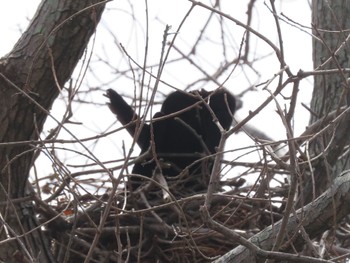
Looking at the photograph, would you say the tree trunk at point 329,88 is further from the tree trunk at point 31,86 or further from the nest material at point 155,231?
the tree trunk at point 31,86

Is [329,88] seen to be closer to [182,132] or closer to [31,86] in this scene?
[182,132]

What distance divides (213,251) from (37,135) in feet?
3.34

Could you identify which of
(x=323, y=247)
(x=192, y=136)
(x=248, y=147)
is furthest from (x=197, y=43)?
(x=248, y=147)

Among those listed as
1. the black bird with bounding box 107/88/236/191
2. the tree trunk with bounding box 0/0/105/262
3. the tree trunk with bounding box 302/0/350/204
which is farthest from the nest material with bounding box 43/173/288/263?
the black bird with bounding box 107/88/236/191

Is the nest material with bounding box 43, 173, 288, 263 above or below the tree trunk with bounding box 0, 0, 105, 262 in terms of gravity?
below

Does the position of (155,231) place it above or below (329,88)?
below

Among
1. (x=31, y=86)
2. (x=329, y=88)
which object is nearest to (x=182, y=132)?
(x=329, y=88)

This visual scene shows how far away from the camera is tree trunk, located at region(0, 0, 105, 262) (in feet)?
13.4

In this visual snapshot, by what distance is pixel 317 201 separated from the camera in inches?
131

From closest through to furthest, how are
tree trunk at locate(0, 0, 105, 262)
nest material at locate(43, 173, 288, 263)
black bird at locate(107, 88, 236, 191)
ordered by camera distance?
1. tree trunk at locate(0, 0, 105, 262)
2. nest material at locate(43, 173, 288, 263)
3. black bird at locate(107, 88, 236, 191)

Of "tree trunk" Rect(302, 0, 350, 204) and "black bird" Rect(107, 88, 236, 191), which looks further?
"black bird" Rect(107, 88, 236, 191)

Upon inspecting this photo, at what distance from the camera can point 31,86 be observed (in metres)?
4.11

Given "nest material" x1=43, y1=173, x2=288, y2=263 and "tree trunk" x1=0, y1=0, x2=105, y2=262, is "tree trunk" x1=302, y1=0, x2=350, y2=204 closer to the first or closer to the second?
"nest material" x1=43, y1=173, x2=288, y2=263

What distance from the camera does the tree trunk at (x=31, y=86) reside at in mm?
4078
